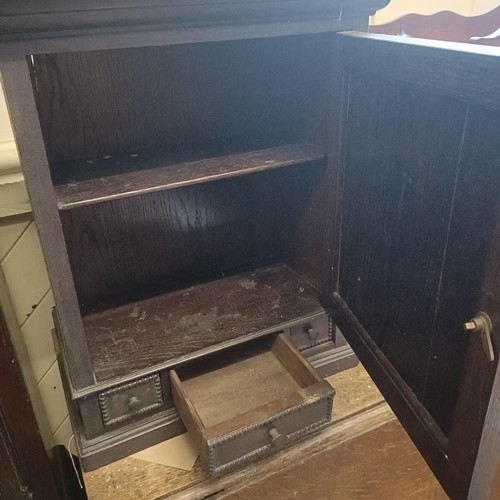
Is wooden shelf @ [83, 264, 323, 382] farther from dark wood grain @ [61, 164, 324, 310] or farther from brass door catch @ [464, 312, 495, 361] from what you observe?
brass door catch @ [464, 312, 495, 361]

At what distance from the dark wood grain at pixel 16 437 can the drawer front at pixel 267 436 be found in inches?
A: 15.2

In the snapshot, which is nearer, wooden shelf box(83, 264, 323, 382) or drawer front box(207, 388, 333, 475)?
drawer front box(207, 388, 333, 475)

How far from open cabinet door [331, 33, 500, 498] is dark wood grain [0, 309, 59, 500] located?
609 millimetres

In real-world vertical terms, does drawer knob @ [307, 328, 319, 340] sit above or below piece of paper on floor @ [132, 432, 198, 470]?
above

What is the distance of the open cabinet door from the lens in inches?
20.4

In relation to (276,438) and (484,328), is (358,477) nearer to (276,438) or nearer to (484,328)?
(276,438)

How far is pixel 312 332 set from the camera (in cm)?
100

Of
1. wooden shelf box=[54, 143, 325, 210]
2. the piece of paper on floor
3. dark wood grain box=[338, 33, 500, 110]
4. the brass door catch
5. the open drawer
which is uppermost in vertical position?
dark wood grain box=[338, 33, 500, 110]

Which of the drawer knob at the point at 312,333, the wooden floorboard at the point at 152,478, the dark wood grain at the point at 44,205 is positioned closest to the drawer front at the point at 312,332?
the drawer knob at the point at 312,333

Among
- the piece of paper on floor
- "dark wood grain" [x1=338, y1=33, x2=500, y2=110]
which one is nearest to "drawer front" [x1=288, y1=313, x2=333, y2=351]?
the piece of paper on floor

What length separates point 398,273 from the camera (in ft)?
2.34

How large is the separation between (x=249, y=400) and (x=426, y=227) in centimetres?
47

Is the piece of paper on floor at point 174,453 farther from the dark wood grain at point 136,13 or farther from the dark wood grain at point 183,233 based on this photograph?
the dark wood grain at point 136,13

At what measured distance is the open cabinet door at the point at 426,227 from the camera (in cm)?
52
